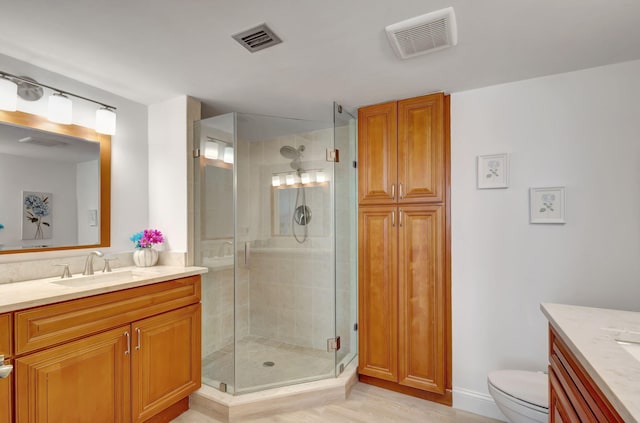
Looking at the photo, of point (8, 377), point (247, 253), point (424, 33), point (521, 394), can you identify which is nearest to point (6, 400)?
point (8, 377)

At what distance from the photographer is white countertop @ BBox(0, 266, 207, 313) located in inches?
54.1

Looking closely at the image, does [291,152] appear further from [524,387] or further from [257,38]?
[524,387]

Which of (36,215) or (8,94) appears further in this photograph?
(36,215)

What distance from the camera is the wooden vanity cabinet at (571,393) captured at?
2.81 ft

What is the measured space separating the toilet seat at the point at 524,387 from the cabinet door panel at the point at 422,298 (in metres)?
0.50

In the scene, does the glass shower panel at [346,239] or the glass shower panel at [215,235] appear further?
the glass shower panel at [346,239]

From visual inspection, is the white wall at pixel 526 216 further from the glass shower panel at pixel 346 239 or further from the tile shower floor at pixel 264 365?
the tile shower floor at pixel 264 365

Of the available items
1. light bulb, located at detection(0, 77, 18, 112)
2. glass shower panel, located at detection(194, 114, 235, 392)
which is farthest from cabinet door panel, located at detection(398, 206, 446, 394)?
light bulb, located at detection(0, 77, 18, 112)

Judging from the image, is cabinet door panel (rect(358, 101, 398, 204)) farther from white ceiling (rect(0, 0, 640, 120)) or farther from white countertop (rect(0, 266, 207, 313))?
white countertop (rect(0, 266, 207, 313))

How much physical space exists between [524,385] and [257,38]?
2.34 meters

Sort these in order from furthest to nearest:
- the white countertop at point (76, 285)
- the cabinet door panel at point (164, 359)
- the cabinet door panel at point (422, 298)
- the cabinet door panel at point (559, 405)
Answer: the cabinet door panel at point (422, 298), the cabinet door panel at point (164, 359), the white countertop at point (76, 285), the cabinet door panel at point (559, 405)

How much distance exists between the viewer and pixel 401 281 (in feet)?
7.85

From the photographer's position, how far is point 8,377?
1.29 meters

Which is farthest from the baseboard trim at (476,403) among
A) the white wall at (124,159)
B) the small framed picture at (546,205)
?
the white wall at (124,159)
